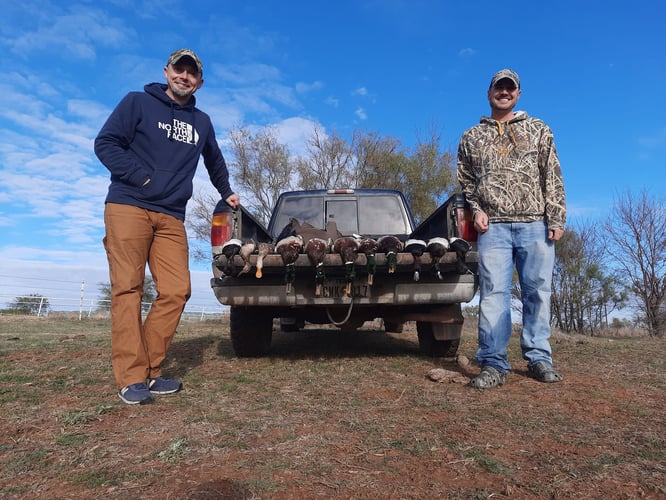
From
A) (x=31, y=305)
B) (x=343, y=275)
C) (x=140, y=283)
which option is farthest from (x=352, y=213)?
(x=31, y=305)

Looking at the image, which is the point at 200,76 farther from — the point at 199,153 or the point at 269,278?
the point at 269,278

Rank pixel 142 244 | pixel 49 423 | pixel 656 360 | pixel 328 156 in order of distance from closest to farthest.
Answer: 1. pixel 49 423
2. pixel 142 244
3. pixel 656 360
4. pixel 328 156

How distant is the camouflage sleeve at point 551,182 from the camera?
3451 mm

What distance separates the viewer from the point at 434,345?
15.3ft

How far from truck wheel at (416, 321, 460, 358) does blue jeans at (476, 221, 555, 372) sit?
1.00m

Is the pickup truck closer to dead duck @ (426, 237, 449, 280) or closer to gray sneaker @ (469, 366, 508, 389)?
dead duck @ (426, 237, 449, 280)

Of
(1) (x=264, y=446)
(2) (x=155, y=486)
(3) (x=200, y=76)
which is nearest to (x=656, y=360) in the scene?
(1) (x=264, y=446)

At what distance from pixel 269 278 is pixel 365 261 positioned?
915mm

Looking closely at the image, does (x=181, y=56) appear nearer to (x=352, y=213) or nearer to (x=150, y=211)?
(x=150, y=211)

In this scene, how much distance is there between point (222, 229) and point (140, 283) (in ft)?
3.17

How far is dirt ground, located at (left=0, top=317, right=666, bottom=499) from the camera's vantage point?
1.58 meters

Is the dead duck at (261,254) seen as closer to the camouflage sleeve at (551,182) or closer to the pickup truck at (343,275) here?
the pickup truck at (343,275)

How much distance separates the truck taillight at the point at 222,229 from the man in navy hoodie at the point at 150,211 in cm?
43

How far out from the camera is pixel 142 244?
9.95 feet
